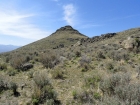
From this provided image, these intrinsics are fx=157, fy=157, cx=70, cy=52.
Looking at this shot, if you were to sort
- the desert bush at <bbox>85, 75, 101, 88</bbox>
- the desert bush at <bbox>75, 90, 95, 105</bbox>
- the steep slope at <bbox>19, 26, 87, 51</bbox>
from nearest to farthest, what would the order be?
the desert bush at <bbox>75, 90, 95, 105</bbox>
the desert bush at <bbox>85, 75, 101, 88</bbox>
the steep slope at <bbox>19, 26, 87, 51</bbox>

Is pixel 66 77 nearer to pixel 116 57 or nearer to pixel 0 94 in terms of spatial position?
pixel 0 94

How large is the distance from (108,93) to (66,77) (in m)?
4.58

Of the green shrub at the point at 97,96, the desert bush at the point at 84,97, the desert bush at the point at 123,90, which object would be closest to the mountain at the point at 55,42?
the desert bush at the point at 84,97

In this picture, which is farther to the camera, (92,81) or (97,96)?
(92,81)

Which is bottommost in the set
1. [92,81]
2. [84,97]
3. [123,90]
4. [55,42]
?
[84,97]

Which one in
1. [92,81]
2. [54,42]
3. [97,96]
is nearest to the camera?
[97,96]

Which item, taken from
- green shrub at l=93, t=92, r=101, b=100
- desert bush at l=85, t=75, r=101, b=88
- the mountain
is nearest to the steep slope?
the mountain

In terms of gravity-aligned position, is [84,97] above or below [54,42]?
below

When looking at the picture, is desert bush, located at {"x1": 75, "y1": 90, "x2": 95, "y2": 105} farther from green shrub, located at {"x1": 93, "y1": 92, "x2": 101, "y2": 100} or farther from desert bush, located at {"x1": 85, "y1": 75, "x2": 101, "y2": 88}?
desert bush, located at {"x1": 85, "y1": 75, "x2": 101, "y2": 88}

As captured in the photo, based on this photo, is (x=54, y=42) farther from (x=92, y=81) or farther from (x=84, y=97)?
(x=84, y=97)

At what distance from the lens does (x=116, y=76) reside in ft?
21.5

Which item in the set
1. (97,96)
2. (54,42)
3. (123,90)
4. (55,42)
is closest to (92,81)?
(97,96)

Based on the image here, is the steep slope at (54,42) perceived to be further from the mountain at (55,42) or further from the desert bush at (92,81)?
the desert bush at (92,81)

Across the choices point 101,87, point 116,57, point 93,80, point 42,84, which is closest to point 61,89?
point 42,84
